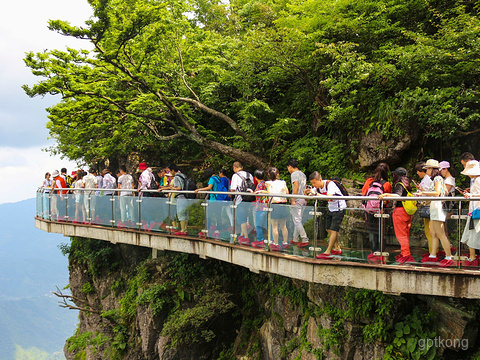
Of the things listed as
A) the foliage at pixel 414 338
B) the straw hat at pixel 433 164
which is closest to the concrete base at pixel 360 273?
the foliage at pixel 414 338

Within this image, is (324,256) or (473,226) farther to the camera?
(324,256)

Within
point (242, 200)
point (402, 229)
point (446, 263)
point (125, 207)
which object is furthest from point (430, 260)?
point (125, 207)

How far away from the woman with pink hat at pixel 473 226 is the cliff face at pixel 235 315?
1.46 meters

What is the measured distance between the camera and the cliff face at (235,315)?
7.44 metres

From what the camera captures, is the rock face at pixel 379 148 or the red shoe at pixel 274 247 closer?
the red shoe at pixel 274 247

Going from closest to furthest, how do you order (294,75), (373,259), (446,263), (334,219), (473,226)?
1. (473,226)
2. (446,263)
3. (373,259)
4. (334,219)
5. (294,75)

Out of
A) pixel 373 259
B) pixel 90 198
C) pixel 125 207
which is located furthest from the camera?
pixel 90 198

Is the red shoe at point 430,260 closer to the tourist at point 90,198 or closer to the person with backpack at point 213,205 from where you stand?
the person with backpack at point 213,205

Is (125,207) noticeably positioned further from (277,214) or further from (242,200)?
(277,214)

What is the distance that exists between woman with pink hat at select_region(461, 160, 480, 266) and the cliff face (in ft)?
4.79

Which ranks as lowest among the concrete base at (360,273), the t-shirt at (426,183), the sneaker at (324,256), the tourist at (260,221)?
the concrete base at (360,273)

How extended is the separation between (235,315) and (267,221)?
5745 mm

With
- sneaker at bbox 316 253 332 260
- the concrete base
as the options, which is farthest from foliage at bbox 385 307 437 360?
sneaker at bbox 316 253 332 260

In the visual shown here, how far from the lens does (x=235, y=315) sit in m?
12.6
